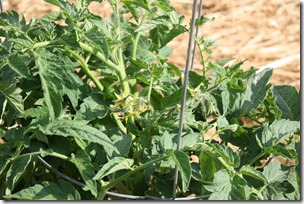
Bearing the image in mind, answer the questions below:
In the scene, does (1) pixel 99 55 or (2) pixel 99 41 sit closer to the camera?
(2) pixel 99 41

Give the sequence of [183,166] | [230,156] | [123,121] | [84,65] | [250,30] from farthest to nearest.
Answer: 1. [250,30]
2. [123,121]
3. [84,65]
4. [230,156]
5. [183,166]

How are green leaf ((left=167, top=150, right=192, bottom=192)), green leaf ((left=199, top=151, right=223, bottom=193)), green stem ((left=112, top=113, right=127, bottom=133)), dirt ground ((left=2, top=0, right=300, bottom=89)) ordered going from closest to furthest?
green leaf ((left=167, top=150, right=192, bottom=192)) → green leaf ((left=199, top=151, right=223, bottom=193)) → green stem ((left=112, top=113, right=127, bottom=133)) → dirt ground ((left=2, top=0, right=300, bottom=89))

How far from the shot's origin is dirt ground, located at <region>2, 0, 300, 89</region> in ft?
9.55

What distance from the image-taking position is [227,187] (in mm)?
1383

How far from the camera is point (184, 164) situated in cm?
134

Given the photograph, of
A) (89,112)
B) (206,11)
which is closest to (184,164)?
(89,112)

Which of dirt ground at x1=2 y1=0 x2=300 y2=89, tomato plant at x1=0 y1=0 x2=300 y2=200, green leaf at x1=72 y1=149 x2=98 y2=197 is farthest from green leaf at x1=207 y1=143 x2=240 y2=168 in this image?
dirt ground at x1=2 y1=0 x2=300 y2=89

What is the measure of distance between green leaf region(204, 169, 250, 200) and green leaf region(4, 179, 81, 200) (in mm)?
308

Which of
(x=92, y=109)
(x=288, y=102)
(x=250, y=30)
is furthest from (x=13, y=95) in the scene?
(x=250, y=30)

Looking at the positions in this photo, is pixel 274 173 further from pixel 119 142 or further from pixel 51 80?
pixel 51 80

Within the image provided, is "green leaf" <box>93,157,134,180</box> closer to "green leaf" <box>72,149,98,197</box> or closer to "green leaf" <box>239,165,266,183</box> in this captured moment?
"green leaf" <box>72,149,98,197</box>

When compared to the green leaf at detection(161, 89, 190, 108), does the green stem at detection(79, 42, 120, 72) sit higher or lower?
higher

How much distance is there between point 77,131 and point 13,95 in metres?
0.16

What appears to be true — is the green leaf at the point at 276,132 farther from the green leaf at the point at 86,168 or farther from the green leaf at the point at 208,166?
the green leaf at the point at 86,168
